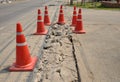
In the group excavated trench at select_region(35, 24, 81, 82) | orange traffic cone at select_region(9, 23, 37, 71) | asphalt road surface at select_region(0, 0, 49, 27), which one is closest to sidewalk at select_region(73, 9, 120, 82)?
excavated trench at select_region(35, 24, 81, 82)

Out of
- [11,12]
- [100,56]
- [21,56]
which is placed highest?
[21,56]

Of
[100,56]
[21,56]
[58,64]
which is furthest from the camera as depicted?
[100,56]

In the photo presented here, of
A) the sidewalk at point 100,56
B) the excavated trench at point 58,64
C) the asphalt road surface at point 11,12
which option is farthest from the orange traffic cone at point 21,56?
the asphalt road surface at point 11,12

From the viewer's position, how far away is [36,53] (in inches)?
250

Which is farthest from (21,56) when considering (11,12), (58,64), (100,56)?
(11,12)

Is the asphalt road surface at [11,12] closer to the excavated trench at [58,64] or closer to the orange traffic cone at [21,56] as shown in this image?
the excavated trench at [58,64]

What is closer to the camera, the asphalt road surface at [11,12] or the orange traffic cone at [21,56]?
the orange traffic cone at [21,56]

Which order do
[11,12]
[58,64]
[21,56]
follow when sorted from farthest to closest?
[11,12] < [58,64] < [21,56]

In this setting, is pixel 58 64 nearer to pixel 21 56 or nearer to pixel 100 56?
pixel 21 56

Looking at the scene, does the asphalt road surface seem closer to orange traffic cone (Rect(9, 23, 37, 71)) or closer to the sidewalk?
the sidewalk

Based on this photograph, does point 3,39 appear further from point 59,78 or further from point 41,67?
point 59,78

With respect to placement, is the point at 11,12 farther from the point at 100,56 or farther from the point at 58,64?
the point at 58,64

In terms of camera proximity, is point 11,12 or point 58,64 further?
point 11,12

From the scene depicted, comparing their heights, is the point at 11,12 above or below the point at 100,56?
below
